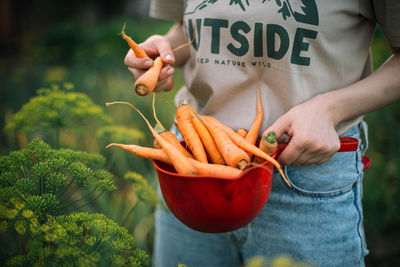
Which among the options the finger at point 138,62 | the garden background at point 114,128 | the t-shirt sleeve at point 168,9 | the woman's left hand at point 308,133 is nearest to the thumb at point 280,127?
the woman's left hand at point 308,133

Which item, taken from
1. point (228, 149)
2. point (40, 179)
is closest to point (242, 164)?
point (228, 149)

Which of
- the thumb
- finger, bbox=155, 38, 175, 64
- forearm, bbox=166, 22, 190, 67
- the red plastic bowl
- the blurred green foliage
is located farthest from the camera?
the blurred green foliage

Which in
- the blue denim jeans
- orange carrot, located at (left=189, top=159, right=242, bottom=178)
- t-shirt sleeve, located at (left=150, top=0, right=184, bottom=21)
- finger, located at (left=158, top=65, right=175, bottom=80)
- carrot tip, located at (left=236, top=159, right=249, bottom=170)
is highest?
t-shirt sleeve, located at (left=150, top=0, right=184, bottom=21)

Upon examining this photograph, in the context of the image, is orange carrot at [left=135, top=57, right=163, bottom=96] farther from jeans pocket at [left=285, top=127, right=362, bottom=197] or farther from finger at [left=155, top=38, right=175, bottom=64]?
jeans pocket at [left=285, top=127, right=362, bottom=197]

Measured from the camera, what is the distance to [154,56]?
0.81m

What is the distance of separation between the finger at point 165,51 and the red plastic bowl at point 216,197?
1.05 feet

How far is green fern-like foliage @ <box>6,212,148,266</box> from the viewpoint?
0.55 m

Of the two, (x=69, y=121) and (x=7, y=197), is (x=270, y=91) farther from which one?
(x=69, y=121)

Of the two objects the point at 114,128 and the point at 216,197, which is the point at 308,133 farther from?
the point at 114,128

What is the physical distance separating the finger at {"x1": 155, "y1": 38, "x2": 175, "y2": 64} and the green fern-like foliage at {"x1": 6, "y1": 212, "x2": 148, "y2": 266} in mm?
430

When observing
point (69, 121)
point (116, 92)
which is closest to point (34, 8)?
point (116, 92)

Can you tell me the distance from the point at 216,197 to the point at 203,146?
19 centimetres

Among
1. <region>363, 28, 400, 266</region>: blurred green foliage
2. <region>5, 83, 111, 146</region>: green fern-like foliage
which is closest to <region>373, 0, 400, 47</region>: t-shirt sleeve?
<region>5, 83, 111, 146</region>: green fern-like foliage

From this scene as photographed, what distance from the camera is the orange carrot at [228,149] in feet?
1.93
